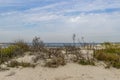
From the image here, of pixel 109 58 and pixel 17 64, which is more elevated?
pixel 109 58

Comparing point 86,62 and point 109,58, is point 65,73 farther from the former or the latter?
point 109,58

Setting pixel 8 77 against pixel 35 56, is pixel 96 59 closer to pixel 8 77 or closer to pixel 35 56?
pixel 35 56

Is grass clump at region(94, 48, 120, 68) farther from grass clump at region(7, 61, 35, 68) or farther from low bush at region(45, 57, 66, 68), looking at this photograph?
grass clump at region(7, 61, 35, 68)

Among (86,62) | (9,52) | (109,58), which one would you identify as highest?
(9,52)

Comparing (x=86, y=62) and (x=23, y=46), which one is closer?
(x=86, y=62)

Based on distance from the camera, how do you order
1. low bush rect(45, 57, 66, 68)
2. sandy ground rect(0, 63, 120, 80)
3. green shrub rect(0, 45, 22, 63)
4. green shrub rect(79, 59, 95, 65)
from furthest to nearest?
green shrub rect(0, 45, 22, 63), green shrub rect(79, 59, 95, 65), low bush rect(45, 57, 66, 68), sandy ground rect(0, 63, 120, 80)

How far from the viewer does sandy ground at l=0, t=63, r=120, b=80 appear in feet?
55.6

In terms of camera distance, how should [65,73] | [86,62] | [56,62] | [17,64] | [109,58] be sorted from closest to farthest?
[65,73]
[56,62]
[86,62]
[17,64]
[109,58]

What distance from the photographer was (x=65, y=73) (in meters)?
17.3

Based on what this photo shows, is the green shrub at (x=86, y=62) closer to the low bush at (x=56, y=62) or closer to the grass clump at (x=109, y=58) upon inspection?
the grass clump at (x=109, y=58)

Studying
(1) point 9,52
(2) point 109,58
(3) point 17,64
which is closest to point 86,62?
(2) point 109,58

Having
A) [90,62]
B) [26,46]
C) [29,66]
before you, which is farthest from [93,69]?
[26,46]

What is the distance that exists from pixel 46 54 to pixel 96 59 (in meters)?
2.26

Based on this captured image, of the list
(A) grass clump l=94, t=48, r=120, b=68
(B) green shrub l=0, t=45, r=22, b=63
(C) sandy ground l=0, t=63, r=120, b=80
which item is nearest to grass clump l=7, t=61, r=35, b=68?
(C) sandy ground l=0, t=63, r=120, b=80
